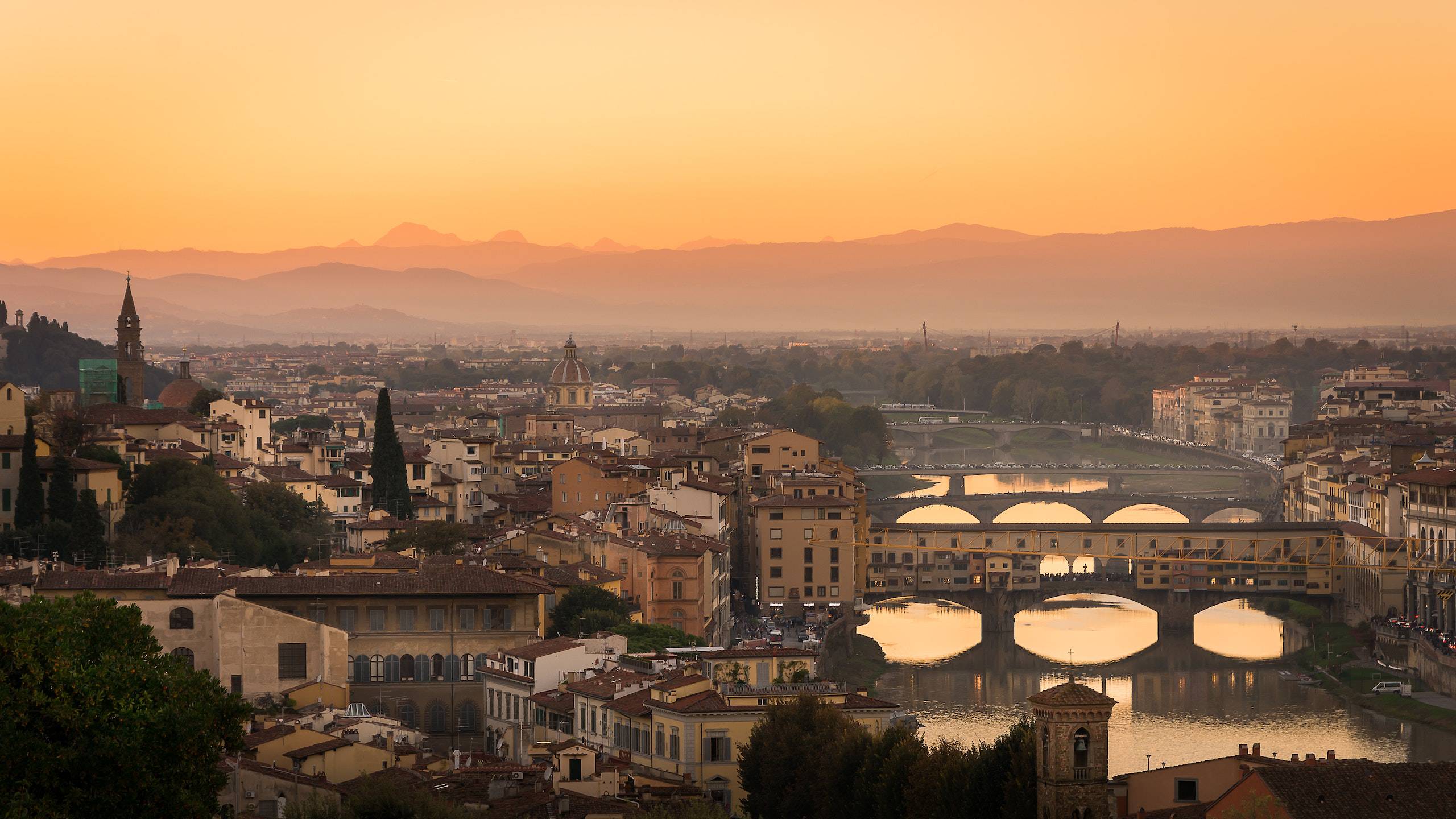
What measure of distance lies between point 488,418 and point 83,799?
163 feet

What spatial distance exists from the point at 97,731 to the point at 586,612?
1149cm

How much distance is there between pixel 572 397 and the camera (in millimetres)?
80938

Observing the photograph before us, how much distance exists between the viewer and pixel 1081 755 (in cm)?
1439

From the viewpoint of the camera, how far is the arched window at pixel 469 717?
22094 millimetres

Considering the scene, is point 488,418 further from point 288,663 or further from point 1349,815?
point 1349,815

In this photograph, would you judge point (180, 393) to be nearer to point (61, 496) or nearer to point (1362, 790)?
point (61, 496)

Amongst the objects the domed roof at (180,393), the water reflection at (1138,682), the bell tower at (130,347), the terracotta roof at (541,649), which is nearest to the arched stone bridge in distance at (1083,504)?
the water reflection at (1138,682)

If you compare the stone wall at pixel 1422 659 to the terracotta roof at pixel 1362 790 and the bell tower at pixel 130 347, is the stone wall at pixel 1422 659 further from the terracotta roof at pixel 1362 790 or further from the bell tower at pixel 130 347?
the bell tower at pixel 130 347

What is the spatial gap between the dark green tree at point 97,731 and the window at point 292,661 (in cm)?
691

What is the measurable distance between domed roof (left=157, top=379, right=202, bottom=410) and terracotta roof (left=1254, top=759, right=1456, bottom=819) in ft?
119

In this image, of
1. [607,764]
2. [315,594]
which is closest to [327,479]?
[315,594]

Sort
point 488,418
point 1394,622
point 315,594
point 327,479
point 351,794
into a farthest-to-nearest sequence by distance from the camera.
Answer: point 488,418
point 327,479
point 1394,622
point 315,594
point 351,794

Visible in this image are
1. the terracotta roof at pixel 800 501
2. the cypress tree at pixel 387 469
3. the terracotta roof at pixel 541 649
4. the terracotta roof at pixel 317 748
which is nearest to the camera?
the terracotta roof at pixel 317 748

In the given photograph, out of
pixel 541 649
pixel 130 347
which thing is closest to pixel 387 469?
pixel 541 649
